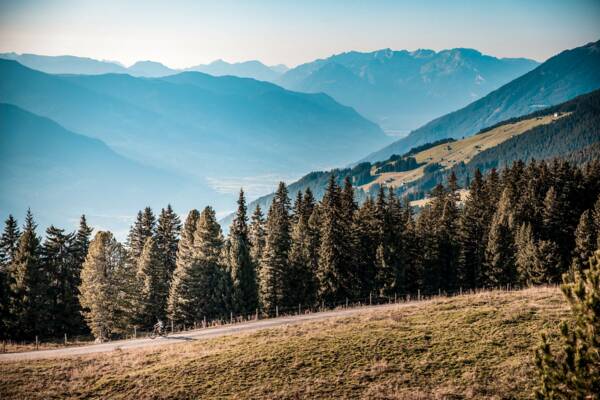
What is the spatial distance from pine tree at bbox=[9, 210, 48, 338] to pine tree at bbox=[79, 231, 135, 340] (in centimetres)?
502

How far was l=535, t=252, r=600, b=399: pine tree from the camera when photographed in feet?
49.3

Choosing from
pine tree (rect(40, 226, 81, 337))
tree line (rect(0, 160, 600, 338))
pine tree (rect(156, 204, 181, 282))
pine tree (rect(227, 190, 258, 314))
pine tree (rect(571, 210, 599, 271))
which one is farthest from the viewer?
pine tree (rect(156, 204, 181, 282))

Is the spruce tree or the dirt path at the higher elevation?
the spruce tree

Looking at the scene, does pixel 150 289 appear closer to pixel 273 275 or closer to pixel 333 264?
pixel 273 275

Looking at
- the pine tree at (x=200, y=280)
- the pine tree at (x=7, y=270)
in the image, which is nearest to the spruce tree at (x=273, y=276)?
the pine tree at (x=200, y=280)

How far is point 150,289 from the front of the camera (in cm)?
6019

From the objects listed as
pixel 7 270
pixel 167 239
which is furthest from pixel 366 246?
pixel 7 270

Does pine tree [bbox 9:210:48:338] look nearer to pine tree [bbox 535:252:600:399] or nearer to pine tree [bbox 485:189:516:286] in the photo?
pine tree [bbox 535:252:600:399]

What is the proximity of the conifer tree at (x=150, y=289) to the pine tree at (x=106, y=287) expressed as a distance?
178 cm

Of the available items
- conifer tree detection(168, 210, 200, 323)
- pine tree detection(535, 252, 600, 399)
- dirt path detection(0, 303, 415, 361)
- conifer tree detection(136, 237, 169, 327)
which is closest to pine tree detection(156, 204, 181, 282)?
conifer tree detection(136, 237, 169, 327)

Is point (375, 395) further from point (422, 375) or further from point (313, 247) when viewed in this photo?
point (313, 247)

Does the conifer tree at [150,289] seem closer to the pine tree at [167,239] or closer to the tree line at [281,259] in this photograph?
the tree line at [281,259]

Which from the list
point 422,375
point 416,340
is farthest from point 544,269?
point 422,375

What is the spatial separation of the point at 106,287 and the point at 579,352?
52563 mm
